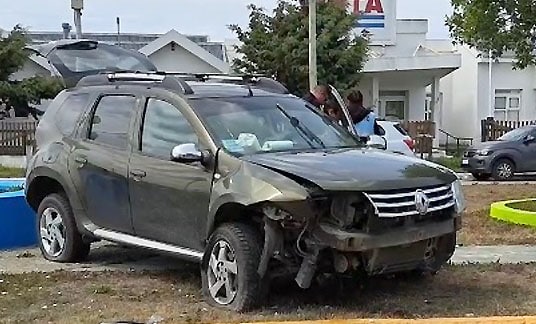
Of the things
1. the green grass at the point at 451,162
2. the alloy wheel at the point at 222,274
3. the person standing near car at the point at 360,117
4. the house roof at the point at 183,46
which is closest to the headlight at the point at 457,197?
the alloy wheel at the point at 222,274

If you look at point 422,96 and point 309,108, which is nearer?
point 309,108

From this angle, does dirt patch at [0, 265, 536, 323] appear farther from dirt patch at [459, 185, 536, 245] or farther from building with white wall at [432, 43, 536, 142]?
building with white wall at [432, 43, 536, 142]

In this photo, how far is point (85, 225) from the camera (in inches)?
354

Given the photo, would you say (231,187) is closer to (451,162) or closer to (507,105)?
(451,162)

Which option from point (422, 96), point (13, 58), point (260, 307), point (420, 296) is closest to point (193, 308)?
point (260, 307)

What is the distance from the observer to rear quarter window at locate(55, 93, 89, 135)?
9.38 metres

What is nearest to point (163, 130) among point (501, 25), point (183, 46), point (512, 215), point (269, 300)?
point (269, 300)

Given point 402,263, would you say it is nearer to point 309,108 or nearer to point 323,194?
point 323,194

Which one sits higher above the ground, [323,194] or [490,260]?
[323,194]

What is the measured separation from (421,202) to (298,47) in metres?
20.6

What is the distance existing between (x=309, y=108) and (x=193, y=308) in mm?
2336

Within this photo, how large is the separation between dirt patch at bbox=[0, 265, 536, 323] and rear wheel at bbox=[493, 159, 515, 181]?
14.7 m

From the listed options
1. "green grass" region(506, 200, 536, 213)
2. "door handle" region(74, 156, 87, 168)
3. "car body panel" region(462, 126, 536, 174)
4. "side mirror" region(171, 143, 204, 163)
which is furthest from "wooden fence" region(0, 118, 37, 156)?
"side mirror" region(171, 143, 204, 163)

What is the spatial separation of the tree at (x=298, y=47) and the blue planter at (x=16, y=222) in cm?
1681
